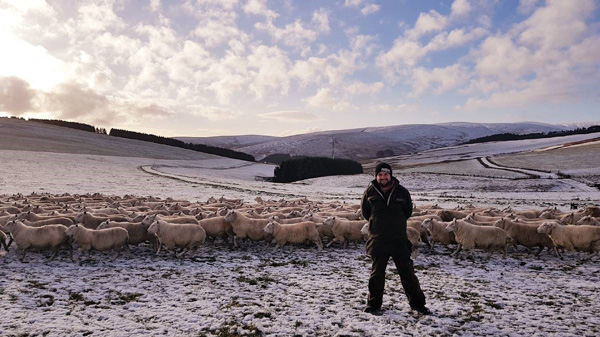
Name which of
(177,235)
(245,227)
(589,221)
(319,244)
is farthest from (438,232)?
(177,235)

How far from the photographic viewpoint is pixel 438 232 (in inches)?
490

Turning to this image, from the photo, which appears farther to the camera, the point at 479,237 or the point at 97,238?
the point at 479,237

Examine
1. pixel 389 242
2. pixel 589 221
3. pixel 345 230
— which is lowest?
pixel 345 230

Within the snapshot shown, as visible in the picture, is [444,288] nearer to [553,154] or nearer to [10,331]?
[10,331]

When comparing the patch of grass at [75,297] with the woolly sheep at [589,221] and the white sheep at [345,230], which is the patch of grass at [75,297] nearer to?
the white sheep at [345,230]

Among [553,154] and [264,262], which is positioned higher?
[553,154]

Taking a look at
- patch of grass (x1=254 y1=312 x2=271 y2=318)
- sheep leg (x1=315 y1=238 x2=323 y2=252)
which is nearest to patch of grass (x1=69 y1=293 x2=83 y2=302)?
patch of grass (x1=254 y1=312 x2=271 y2=318)

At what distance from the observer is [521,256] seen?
11.6 m

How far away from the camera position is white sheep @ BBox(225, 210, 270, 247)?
12.8 metres

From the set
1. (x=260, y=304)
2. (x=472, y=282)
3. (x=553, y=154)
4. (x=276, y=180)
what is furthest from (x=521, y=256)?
(x=553, y=154)

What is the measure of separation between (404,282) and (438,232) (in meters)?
5.77

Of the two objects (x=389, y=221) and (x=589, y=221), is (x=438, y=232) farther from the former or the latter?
(x=389, y=221)

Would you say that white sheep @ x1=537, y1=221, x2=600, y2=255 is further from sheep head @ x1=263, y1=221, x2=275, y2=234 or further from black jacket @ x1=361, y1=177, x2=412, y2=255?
sheep head @ x1=263, y1=221, x2=275, y2=234

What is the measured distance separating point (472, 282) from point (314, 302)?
4.00 meters
